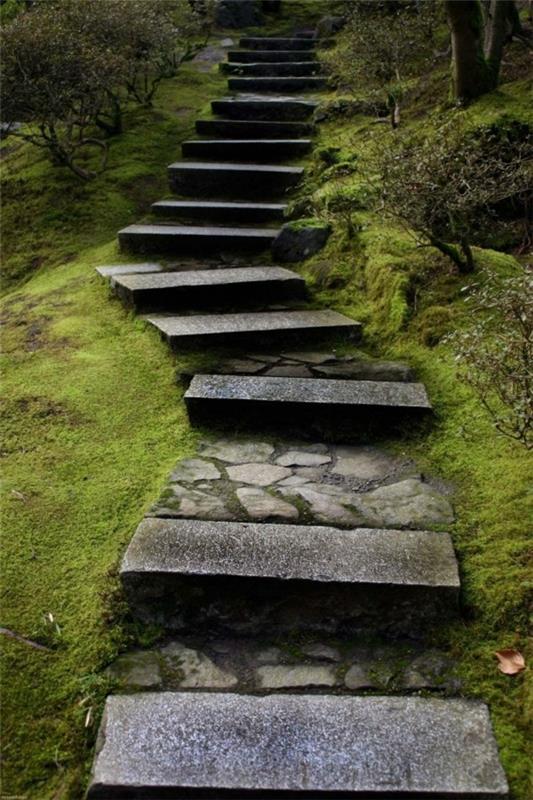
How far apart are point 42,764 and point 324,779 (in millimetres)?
881

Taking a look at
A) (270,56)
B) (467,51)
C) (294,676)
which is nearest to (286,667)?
(294,676)

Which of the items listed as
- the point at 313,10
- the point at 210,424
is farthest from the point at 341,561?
the point at 313,10

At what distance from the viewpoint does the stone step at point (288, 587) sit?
2672 mm

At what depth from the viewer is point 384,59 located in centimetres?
766

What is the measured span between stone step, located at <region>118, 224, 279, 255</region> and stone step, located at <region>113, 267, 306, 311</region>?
81cm

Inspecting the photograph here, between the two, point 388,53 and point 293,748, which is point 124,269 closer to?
point 388,53

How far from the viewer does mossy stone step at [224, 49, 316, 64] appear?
10.5 metres

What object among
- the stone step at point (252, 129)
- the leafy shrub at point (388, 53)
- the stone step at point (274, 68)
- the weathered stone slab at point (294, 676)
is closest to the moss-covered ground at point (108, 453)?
the weathered stone slab at point (294, 676)

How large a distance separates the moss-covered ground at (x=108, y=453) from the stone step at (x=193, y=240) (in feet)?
0.78

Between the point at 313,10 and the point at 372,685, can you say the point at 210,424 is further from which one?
the point at 313,10

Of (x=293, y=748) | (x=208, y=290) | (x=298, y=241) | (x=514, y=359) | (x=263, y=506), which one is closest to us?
(x=293, y=748)

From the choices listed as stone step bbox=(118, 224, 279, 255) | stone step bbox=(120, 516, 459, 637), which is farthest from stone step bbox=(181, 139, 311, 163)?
stone step bbox=(120, 516, 459, 637)

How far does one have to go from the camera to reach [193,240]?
6.17 meters

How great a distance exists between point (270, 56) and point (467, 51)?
5071 millimetres
